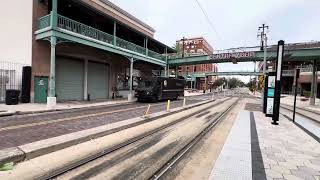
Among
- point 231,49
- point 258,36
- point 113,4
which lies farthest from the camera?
point 258,36

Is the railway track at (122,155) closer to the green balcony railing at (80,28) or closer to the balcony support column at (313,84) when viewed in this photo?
the green balcony railing at (80,28)

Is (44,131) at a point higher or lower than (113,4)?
lower

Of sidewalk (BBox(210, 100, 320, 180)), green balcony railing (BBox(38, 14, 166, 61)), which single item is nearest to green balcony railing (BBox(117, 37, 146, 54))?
green balcony railing (BBox(38, 14, 166, 61))

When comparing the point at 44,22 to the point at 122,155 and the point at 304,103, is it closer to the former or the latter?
the point at 122,155

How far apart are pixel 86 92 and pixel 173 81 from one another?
1065 centimetres

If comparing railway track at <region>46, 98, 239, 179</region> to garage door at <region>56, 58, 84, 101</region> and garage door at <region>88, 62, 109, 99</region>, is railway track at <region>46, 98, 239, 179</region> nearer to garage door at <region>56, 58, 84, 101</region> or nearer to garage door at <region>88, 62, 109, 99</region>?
garage door at <region>56, 58, 84, 101</region>

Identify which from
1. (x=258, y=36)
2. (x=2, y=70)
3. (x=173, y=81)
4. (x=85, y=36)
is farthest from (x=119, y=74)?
(x=258, y=36)

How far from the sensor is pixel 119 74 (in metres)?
31.8

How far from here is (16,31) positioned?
1894 centimetres

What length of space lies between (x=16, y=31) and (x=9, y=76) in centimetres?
330

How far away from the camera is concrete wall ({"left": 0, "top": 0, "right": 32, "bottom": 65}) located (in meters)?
18.5

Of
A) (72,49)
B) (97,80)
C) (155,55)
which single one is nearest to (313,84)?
(155,55)

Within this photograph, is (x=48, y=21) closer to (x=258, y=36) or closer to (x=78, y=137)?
(x=78, y=137)

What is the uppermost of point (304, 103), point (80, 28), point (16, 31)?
point (80, 28)
